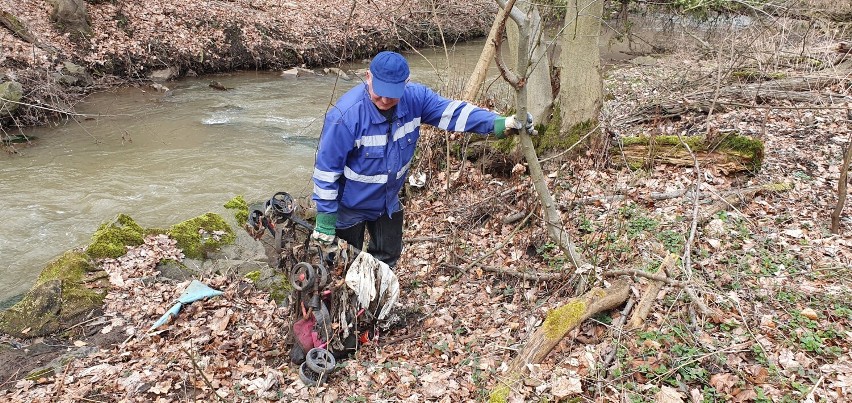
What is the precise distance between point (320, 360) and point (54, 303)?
2.93 m

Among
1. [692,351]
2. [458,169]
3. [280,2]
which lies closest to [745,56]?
[458,169]

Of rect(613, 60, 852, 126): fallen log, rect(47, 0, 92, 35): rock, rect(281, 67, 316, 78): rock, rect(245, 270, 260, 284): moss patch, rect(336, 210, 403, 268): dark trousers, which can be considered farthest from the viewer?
rect(281, 67, 316, 78): rock

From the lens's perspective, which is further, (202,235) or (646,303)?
(202,235)

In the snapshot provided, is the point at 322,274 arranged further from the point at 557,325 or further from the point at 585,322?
the point at 585,322

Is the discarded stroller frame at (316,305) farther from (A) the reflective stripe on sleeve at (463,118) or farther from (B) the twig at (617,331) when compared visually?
(B) the twig at (617,331)

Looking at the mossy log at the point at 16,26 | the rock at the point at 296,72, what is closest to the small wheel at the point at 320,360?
the mossy log at the point at 16,26

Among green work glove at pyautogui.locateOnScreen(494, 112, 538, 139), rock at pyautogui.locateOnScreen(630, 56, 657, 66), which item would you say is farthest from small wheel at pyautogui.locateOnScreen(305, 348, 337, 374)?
rock at pyautogui.locateOnScreen(630, 56, 657, 66)

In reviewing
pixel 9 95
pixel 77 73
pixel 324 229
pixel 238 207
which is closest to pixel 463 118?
pixel 324 229

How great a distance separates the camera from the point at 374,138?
4.03m

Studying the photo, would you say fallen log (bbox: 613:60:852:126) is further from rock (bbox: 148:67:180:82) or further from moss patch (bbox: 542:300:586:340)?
rock (bbox: 148:67:180:82)

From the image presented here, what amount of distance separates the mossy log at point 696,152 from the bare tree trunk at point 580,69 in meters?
0.57

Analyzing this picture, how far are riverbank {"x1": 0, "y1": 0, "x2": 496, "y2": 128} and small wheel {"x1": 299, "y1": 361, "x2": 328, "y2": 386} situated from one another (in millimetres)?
7801

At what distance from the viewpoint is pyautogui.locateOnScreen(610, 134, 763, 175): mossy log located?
5.76 m

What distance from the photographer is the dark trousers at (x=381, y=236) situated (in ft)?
Result: 15.1
